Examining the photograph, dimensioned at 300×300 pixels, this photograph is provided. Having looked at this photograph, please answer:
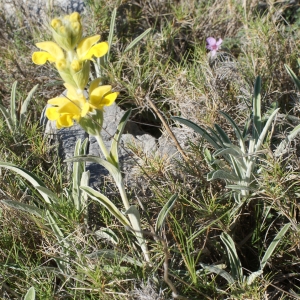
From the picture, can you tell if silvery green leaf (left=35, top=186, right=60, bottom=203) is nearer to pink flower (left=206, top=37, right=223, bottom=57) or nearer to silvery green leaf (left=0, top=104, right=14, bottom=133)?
silvery green leaf (left=0, top=104, right=14, bottom=133)

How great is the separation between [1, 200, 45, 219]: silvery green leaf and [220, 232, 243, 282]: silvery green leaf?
2.52 feet

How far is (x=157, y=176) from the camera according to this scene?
205 cm

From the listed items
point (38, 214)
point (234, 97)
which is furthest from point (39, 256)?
point (234, 97)

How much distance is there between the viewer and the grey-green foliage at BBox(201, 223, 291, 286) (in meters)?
1.69

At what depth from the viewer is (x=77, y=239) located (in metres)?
1.76

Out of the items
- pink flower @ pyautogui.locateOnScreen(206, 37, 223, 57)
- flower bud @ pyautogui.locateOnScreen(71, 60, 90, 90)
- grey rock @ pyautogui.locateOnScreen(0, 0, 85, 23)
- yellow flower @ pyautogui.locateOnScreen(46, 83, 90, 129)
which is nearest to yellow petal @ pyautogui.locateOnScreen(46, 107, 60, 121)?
yellow flower @ pyautogui.locateOnScreen(46, 83, 90, 129)

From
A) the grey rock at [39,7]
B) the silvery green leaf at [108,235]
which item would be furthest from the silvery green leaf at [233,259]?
the grey rock at [39,7]

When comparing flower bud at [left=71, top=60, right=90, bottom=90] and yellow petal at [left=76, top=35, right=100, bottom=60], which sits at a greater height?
yellow petal at [left=76, top=35, right=100, bottom=60]

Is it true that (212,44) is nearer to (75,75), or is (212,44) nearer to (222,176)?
(222,176)

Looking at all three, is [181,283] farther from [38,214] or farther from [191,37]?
[191,37]

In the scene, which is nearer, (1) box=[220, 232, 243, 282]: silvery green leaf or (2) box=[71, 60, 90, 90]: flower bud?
(2) box=[71, 60, 90, 90]: flower bud

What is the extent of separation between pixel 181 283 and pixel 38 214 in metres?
0.66

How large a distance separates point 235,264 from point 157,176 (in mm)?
539

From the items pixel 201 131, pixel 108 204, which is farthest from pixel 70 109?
pixel 201 131
